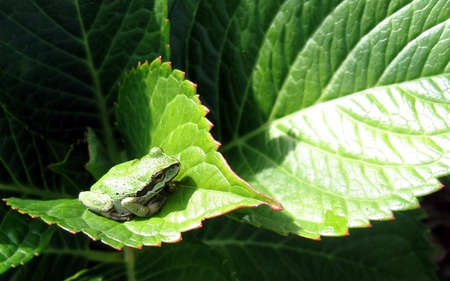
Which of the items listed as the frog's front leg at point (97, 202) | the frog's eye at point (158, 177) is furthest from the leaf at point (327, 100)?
the frog's front leg at point (97, 202)

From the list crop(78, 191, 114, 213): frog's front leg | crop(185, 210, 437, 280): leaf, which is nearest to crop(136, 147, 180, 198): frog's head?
crop(78, 191, 114, 213): frog's front leg

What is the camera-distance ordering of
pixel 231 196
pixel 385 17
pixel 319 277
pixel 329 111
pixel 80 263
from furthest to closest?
1. pixel 319 277
2. pixel 80 263
3. pixel 329 111
4. pixel 385 17
5. pixel 231 196

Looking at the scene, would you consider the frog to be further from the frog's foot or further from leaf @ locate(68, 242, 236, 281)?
leaf @ locate(68, 242, 236, 281)

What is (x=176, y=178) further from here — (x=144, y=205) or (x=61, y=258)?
(x=61, y=258)

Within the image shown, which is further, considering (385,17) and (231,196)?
(385,17)

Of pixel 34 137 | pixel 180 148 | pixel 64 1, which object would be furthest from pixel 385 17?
pixel 34 137

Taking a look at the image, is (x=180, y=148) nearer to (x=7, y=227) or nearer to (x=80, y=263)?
(x=7, y=227)
